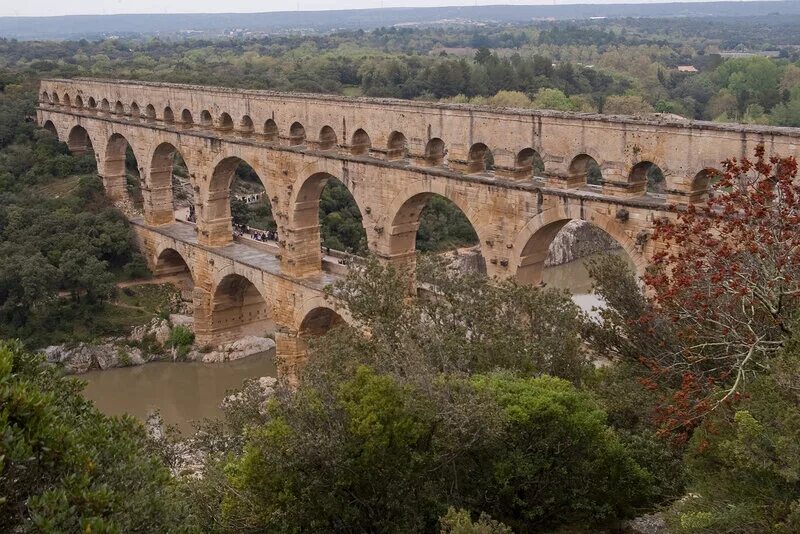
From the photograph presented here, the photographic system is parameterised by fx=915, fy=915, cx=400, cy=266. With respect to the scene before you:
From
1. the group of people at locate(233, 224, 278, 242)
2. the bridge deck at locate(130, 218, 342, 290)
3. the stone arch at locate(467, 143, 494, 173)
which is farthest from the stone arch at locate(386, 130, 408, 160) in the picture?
the group of people at locate(233, 224, 278, 242)

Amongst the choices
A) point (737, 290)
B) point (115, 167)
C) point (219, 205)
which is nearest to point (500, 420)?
point (737, 290)

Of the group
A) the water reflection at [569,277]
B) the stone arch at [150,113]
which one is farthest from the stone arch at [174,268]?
the water reflection at [569,277]

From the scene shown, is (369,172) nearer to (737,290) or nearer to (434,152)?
(434,152)

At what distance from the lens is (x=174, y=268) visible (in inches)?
1150

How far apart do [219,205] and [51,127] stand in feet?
53.9

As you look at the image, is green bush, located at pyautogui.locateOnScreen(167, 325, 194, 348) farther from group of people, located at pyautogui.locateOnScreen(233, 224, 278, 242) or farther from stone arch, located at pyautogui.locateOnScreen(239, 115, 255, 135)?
stone arch, located at pyautogui.locateOnScreen(239, 115, 255, 135)

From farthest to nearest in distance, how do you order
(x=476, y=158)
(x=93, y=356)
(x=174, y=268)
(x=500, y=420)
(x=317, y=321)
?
(x=174, y=268), (x=93, y=356), (x=317, y=321), (x=476, y=158), (x=500, y=420)

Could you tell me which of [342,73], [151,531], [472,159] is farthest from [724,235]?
[342,73]

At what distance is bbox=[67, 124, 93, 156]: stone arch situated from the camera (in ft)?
118

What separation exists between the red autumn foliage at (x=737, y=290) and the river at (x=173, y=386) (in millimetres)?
14121

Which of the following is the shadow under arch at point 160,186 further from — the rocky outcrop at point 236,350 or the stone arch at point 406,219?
the stone arch at point 406,219

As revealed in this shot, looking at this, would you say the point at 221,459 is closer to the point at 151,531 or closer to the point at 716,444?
the point at 151,531

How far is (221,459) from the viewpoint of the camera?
12227mm

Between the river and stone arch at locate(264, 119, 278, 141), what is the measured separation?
668 cm
